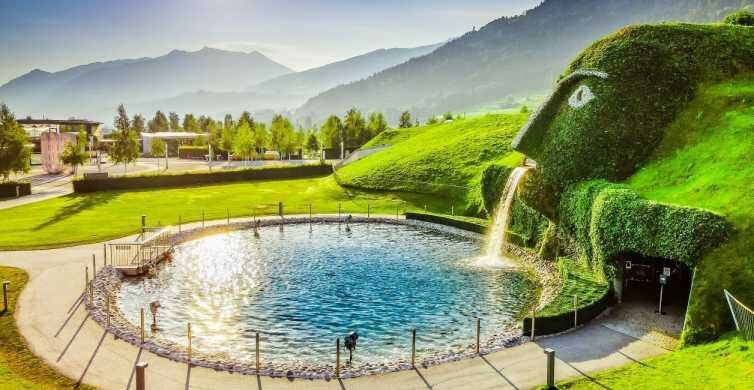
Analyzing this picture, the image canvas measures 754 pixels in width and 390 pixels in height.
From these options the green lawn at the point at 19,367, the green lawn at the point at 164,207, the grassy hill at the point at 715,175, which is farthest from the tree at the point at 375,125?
the green lawn at the point at 19,367

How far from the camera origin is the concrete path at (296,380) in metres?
21.9

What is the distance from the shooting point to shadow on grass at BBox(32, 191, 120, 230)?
5672 cm

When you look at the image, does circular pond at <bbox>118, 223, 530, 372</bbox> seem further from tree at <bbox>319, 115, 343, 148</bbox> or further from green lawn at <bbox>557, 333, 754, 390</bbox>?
tree at <bbox>319, 115, 343, 148</bbox>

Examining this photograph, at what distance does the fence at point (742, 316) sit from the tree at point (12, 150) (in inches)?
3294

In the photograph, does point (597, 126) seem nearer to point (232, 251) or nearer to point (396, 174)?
point (232, 251)

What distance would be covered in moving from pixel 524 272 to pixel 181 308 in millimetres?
22983

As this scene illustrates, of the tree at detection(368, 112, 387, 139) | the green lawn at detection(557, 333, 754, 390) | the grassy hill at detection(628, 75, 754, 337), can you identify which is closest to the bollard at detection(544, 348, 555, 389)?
the green lawn at detection(557, 333, 754, 390)

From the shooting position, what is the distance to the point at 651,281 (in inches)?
1272

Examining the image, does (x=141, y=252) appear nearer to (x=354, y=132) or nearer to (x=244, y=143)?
(x=244, y=143)

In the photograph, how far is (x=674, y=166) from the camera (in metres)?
32.8

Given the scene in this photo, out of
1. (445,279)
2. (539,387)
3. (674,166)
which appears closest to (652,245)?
(674,166)

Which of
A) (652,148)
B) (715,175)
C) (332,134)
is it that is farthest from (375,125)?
(715,175)

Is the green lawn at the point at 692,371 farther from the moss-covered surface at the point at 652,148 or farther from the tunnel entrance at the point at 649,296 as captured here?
the tunnel entrance at the point at 649,296

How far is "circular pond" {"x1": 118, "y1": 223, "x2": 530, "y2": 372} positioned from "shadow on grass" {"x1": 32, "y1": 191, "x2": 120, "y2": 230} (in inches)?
707
